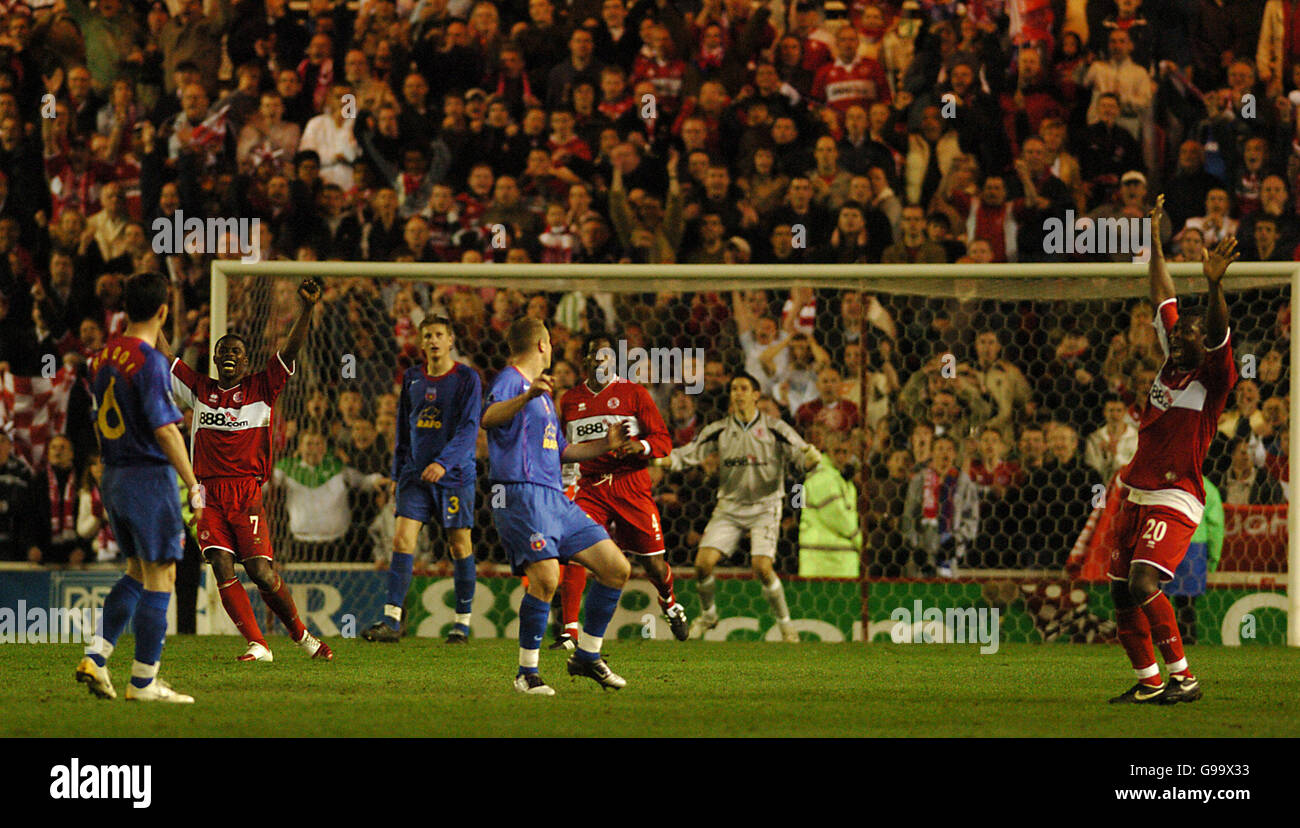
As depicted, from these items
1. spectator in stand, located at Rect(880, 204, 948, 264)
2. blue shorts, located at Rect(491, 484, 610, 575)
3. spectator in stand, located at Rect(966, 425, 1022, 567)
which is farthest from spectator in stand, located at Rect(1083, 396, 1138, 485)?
blue shorts, located at Rect(491, 484, 610, 575)

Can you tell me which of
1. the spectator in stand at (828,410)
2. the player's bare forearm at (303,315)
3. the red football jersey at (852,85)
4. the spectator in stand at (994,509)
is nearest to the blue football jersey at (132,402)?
the player's bare forearm at (303,315)

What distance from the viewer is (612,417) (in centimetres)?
955

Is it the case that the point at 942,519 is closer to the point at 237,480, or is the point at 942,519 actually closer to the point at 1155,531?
the point at 1155,531

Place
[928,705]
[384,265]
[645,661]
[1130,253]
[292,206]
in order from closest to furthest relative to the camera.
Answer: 1. [928,705]
2. [645,661]
3. [384,265]
4. [1130,253]
5. [292,206]

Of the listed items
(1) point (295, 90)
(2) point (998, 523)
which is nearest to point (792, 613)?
(2) point (998, 523)

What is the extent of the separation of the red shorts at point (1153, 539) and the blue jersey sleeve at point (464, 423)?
4476mm

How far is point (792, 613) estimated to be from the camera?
11039mm

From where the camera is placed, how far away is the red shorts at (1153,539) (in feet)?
22.1

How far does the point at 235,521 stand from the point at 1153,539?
4.80m

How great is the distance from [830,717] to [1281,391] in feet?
20.2

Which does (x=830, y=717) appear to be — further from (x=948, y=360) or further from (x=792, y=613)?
(x=948, y=360)

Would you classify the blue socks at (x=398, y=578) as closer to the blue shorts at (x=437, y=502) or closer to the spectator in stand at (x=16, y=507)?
the blue shorts at (x=437, y=502)

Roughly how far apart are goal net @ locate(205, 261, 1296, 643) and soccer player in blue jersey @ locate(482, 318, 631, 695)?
3.87 m

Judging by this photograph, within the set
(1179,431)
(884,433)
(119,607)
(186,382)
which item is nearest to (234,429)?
(186,382)
